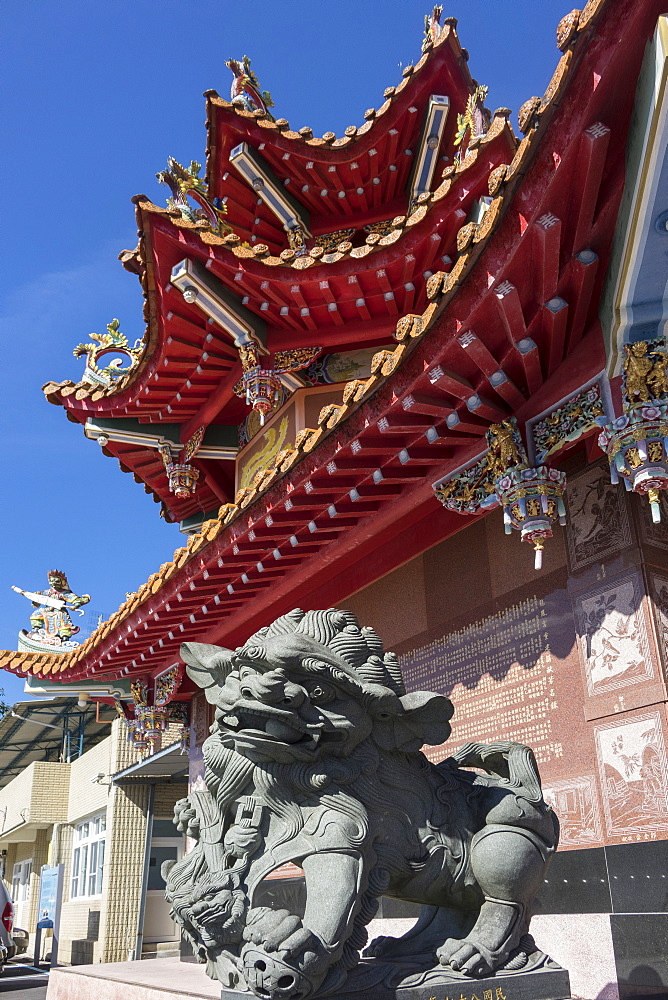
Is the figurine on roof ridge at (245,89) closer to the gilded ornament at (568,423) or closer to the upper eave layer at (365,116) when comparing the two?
the upper eave layer at (365,116)

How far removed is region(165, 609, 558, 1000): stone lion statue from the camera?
245cm

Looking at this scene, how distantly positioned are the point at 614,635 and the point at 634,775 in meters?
0.70

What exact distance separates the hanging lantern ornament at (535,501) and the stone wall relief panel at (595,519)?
211 millimetres

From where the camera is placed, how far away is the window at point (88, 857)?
54.8 ft

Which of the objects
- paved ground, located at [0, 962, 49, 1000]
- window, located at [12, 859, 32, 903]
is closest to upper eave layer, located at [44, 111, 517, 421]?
paved ground, located at [0, 962, 49, 1000]

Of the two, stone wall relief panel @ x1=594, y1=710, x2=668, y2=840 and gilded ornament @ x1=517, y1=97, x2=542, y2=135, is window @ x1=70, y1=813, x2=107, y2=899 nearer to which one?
stone wall relief panel @ x1=594, y1=710, x2=668, y2=840

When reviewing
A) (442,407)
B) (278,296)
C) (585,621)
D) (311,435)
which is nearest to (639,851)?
(585,621)

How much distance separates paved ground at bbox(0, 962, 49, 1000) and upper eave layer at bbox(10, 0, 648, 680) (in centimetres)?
783

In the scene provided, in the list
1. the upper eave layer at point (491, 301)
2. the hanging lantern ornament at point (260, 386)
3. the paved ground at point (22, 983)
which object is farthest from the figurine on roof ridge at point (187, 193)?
the paved ground at point (22, 983)

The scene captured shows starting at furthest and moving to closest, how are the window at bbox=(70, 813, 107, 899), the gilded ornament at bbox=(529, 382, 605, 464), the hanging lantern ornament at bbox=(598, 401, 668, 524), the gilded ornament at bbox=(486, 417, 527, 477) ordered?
the window at bbox=(70, 813, 107, 899) → the gilded ornament at bbox=(486, 417, 527, 477) → the gilded ornament at bbox=(529, 382, 605, 464) → the hanging lantern ornament at bbox=(598, 401, 668, 524)

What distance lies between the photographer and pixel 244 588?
7.06 m

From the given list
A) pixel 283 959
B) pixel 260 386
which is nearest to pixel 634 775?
pixel 283 959

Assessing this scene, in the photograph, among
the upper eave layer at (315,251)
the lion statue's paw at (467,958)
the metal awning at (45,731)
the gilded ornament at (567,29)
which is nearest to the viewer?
the lion statue's paw at (467,958)

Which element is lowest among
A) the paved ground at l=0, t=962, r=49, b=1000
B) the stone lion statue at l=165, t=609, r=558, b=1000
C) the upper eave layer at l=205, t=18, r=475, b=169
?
the paved ground at l=0, t=962, r=49, b=1000
